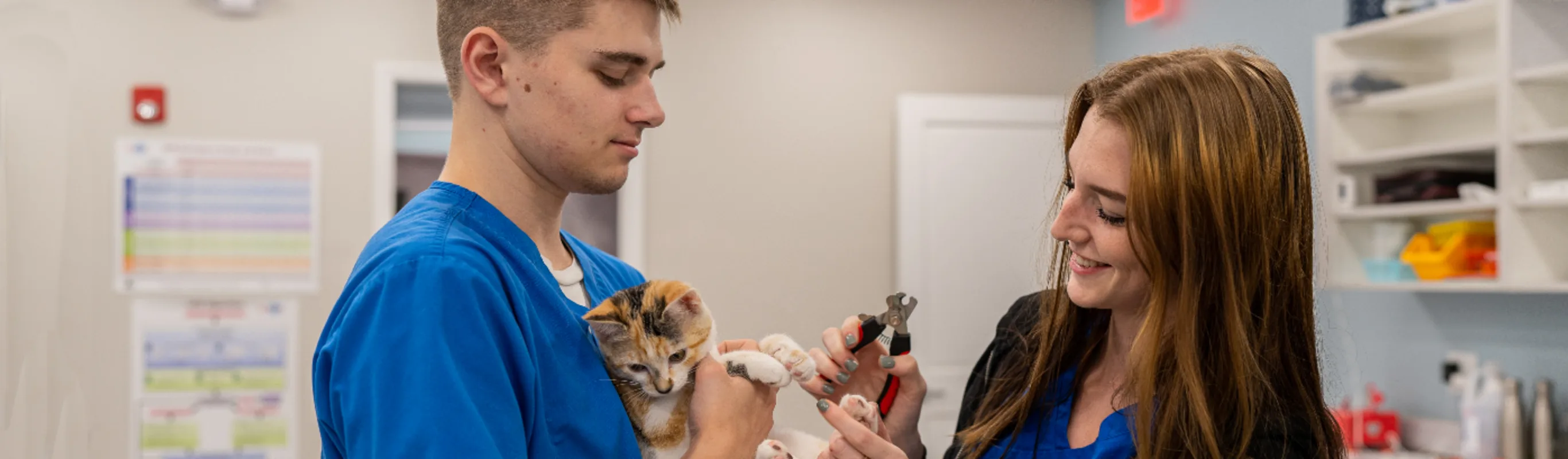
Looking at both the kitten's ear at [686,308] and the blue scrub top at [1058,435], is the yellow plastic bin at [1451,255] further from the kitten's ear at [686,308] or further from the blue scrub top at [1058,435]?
the kitten's ear at [686,308]

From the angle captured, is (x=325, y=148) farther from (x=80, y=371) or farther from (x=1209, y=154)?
(x=1209, y=154)

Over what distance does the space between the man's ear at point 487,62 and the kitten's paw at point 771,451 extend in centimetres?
51

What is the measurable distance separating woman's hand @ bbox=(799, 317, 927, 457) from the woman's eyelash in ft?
1.12

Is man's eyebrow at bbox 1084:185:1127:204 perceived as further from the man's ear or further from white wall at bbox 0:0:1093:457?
white wall at bbox 0:0:1093:457

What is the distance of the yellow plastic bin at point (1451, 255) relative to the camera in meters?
2.82

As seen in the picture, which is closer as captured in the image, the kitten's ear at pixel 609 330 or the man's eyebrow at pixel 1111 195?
the kitten's ear at pixel 609 330

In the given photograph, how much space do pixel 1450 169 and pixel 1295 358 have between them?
2.00 m

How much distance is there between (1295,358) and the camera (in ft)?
4.34

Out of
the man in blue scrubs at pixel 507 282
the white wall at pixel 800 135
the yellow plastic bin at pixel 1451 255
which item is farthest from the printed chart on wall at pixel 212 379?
the yellow plastic bin at pixel 1451 255

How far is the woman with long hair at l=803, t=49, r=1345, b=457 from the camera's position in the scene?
125 cm

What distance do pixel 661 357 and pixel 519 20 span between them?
1.27ft

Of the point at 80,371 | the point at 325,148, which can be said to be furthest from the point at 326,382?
the point at 80,371

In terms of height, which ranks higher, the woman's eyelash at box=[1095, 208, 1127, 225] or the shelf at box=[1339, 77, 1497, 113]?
the shelf at box=[1339, 77, 1497, 113]

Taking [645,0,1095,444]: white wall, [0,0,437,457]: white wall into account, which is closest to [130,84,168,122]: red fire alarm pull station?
[0,0,437,457]: white wall
